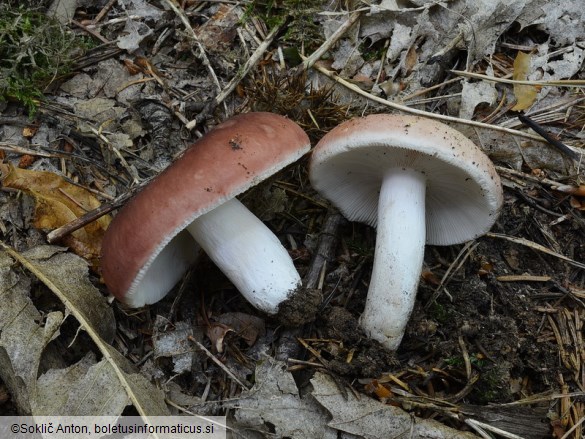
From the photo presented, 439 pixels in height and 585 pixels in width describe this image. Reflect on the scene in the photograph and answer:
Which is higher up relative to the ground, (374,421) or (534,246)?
(534,246)

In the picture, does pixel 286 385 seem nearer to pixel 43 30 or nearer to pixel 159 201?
pixel 159 201

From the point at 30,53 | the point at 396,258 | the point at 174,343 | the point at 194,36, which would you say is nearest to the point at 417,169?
the point at 396,258

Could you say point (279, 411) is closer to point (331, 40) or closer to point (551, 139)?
point (551, 139)

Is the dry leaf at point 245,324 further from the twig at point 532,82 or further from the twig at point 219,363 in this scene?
the twig at point 532,82

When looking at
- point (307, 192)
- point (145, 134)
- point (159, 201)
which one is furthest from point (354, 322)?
point (145, 134)

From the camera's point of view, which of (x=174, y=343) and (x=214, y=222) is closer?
(x=214, y=222)

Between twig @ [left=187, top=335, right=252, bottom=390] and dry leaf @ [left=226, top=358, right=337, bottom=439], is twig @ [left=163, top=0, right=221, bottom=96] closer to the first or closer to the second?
twig @ [left=187, top=335, right=252, bottom=390]

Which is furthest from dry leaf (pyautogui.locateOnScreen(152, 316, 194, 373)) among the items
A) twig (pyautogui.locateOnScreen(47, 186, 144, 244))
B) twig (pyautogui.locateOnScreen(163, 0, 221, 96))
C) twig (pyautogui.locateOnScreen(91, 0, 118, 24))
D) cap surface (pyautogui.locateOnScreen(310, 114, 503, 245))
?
twig (pyautogui.locateOnScreen(91, 0, 118, 24))
